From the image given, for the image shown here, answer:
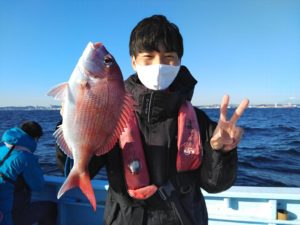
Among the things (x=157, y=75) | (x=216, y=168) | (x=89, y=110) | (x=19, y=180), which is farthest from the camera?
(x=19, y=180)

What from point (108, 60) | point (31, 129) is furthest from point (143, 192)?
point (31, 129)

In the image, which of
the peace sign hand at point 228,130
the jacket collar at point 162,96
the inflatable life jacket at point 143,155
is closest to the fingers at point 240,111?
the peace sign hand at point 228,130

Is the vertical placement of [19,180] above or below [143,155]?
below

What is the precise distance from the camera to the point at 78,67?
1.57 m

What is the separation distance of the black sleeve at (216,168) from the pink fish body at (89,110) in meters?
0.64

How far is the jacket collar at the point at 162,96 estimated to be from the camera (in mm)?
1917

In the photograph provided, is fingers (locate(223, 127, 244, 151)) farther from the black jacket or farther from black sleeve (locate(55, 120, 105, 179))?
black sleeve (locate(55, 120, 105, 179))

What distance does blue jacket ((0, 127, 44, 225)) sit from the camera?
11.3ft

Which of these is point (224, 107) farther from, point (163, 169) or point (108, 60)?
point (108, 60)

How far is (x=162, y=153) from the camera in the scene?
191 cm

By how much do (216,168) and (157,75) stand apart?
29.9 inches

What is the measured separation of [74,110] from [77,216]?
10.4 ft

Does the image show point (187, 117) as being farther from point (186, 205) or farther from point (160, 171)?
point (186, 205)

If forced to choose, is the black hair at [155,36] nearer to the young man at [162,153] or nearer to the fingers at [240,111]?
the young man at [162,153]
